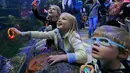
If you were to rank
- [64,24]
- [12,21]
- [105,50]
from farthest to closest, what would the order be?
[12,21]
[64,24]
[105,50]

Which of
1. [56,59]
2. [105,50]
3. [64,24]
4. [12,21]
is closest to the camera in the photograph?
[105,50]

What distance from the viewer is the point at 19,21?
15.1 ft

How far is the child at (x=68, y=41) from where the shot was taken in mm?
2318

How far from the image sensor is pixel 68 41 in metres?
2.63

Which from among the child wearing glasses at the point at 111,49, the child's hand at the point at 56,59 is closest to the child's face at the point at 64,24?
the child's hand at the point at 56,59

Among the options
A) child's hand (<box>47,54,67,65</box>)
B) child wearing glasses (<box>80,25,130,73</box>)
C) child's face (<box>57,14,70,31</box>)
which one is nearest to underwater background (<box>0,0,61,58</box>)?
child's face (<box>57,14,70,31</box>)

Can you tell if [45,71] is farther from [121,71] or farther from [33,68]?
[121,71]

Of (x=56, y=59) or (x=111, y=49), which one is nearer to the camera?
(x=111, y=49)

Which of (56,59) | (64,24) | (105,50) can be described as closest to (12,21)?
(64,24)

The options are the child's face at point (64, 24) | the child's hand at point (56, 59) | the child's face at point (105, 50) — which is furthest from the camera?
the child's face at point (64, 24)

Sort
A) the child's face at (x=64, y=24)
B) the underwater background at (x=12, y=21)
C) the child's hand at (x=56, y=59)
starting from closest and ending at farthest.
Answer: the child's hand at (x=56, y=59) → the child's face at (x=64, y=24) → the underwater background at (x=12, y=21)

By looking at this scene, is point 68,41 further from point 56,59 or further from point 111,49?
point 111,49

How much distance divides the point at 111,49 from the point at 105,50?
0.15 feet

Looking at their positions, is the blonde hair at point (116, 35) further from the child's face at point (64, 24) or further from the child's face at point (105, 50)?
the child's face at point (64, 24)
